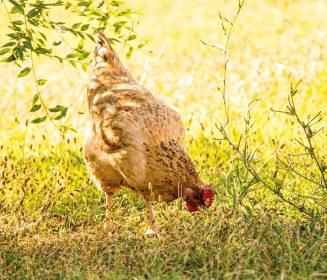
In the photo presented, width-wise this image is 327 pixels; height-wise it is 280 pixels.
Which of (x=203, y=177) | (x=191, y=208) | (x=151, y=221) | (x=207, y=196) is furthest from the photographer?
(x=203, y=177)

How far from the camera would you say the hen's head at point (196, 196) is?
4.46m

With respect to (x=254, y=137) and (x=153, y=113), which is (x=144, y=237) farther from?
(x=254, y=137)

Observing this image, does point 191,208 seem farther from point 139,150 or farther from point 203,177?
point 203,177

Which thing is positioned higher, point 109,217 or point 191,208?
point 191,208

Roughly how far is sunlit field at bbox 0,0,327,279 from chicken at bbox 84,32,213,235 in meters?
0.15

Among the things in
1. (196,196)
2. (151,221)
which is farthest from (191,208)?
(151,221)

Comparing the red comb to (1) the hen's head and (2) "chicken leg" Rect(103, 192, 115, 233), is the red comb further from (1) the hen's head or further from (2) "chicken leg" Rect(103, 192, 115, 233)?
(2) "chicken leg" Rect(103, 192, 115, 233)

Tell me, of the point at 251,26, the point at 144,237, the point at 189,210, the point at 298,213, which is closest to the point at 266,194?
the point at 298,213

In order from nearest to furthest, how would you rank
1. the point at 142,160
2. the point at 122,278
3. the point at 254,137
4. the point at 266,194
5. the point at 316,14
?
the point at 122,278 → the point at 142,160 → the point at 266,194 → the point at 254,137 → the point at 316,14

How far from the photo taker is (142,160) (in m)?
4.52

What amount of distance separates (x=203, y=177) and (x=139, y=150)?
0.97m

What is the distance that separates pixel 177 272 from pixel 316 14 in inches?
323

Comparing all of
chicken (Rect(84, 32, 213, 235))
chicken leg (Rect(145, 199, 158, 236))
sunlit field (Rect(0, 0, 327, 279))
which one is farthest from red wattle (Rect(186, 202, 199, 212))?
chicken leg (Rect(145, 199, 158, 236))

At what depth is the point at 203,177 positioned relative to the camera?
537 cm
